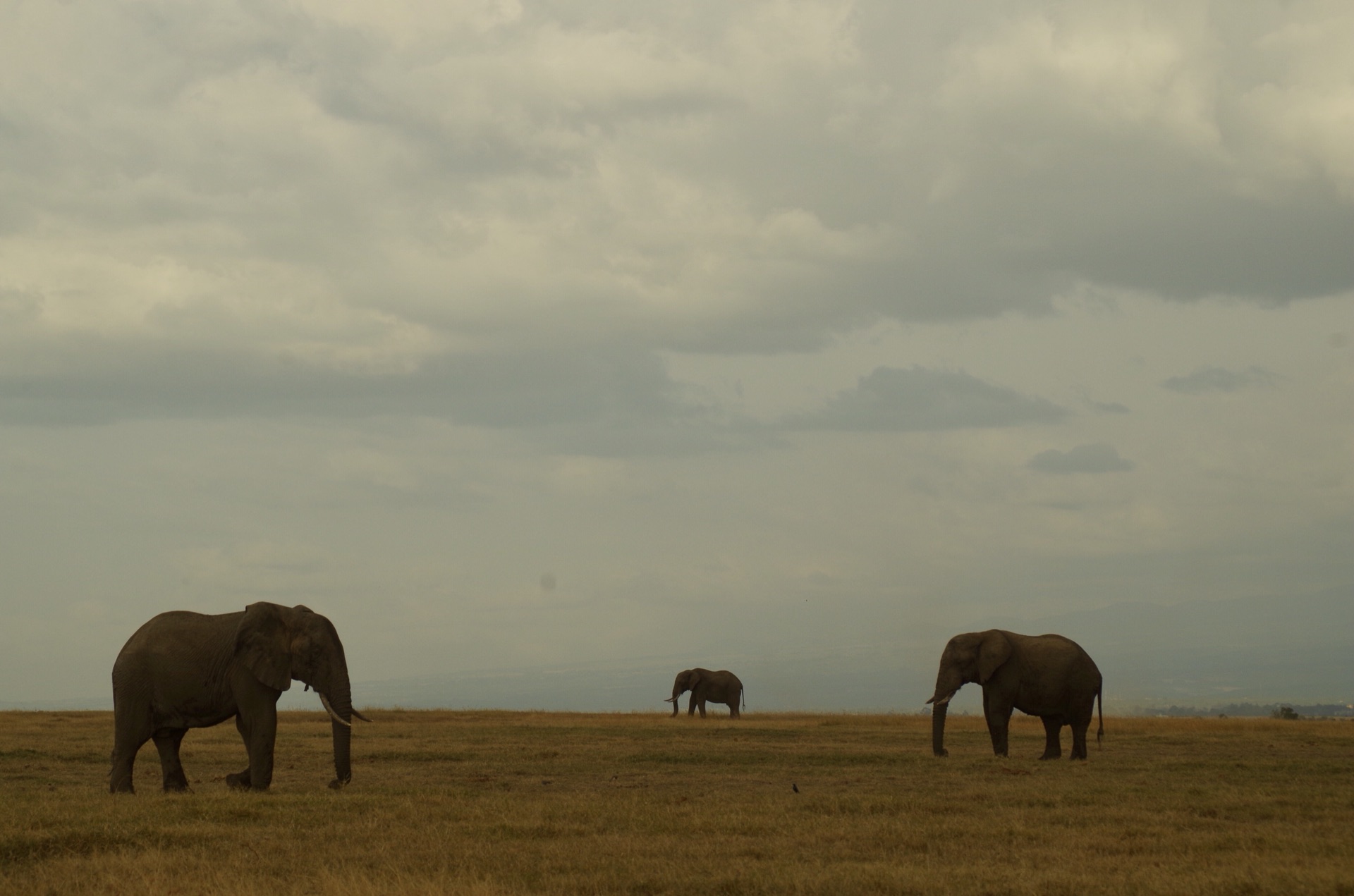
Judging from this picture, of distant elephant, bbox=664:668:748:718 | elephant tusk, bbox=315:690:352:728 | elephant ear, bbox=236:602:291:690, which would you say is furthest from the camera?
distant elephant, bbox=664:668:748:718

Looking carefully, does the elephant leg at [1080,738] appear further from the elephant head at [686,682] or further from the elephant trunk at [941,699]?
the elephant head at [686,682]

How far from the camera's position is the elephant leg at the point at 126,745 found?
2144 centimetres

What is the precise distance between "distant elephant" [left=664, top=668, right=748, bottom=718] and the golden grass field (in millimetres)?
28992

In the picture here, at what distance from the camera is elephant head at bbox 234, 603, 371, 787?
21359mm

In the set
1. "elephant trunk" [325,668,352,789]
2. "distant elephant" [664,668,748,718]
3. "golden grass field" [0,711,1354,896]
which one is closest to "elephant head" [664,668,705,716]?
"distant elephant" [664,668,748,718]

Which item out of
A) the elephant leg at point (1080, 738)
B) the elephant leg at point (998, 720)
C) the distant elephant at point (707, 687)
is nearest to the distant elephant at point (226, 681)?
the elephant leg at point (998, 720)

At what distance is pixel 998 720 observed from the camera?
30.3 m

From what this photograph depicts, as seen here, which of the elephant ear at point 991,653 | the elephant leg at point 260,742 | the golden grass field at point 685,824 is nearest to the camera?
the golden grass field at point 685,824

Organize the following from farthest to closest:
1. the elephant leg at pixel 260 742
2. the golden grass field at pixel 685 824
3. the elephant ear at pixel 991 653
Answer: the elephant ear at pixel 991 653 → the elephant leg at pixel 260 742 → the golden grass field at pixel 685 824

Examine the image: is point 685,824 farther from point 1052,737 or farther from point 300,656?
point 1052,737

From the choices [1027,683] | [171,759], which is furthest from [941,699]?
[171,759]

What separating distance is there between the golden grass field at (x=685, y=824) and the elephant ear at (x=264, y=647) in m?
2.08

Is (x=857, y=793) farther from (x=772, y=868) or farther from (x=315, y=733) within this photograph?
(x=315, y=733)

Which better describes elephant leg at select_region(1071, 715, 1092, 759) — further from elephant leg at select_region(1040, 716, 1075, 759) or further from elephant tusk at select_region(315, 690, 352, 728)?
elephant tusk at select_region(315, 690, 352, 728)
